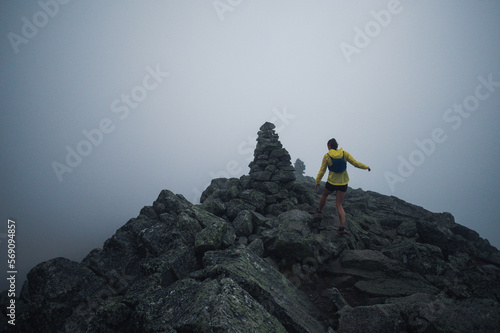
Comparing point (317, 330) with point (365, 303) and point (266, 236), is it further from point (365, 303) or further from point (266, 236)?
point (266, 236)

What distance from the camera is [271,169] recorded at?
17.4 m

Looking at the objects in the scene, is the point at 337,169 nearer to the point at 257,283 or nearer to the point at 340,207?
the point at 340,207

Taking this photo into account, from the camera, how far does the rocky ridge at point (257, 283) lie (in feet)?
15.5

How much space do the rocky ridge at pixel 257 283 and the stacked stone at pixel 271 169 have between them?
4.26 metres

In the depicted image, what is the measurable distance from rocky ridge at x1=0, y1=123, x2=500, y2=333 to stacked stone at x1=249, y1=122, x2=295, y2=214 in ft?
14.0

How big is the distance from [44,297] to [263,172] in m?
13.9

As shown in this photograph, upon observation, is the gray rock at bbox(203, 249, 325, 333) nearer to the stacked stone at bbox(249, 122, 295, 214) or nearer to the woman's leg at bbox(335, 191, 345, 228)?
the woman's leg at bbox(335, 191, 345, 228)

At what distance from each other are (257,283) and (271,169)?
40.3 feet

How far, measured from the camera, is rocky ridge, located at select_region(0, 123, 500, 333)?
473 centimetres

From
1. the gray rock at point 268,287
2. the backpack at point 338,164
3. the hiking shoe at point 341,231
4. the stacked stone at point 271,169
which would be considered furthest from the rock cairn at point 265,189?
the gray rock at point 268,287

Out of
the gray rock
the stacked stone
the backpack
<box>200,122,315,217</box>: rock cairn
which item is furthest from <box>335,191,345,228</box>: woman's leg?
the gray rock

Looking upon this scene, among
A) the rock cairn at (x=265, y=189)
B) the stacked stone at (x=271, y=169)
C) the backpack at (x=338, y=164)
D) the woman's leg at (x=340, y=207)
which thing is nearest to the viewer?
the woman's leg at (x=340, y=207)

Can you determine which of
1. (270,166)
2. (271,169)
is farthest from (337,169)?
(270,166)

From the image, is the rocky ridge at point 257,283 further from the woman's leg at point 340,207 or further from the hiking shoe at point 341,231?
the woman's leg at point 340,207
